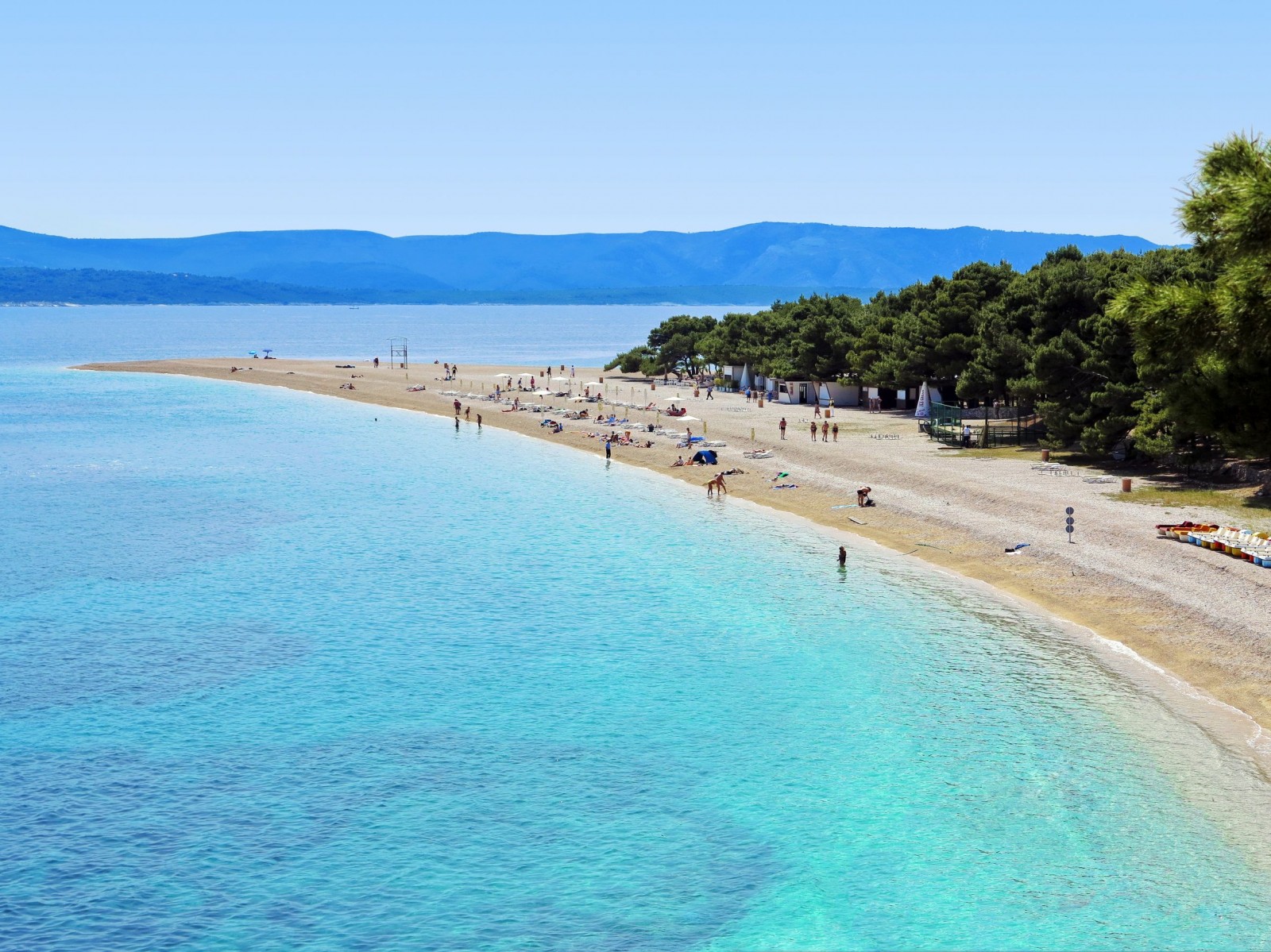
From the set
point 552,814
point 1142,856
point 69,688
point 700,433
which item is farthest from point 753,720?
point 700,433

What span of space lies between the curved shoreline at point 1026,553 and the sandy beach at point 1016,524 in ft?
0.23

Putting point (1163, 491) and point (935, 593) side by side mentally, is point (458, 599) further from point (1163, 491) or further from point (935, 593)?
point (1163, 491)

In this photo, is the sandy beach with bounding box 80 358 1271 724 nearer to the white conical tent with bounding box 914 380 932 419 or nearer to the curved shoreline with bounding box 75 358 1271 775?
the curved shoreline with bounding box 75 358 1271 775

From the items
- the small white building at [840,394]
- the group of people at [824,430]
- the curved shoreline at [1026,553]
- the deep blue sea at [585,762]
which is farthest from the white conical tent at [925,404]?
the deep blue sea at [585,762]

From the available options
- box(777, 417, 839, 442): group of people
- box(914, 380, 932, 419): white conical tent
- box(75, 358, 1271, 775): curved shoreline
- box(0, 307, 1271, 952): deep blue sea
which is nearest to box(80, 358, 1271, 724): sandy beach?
box(75, 358, 1271, 775): curved shoreline

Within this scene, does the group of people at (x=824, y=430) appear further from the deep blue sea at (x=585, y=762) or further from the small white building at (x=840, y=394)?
the deep blue sea at (x=585, y=762)

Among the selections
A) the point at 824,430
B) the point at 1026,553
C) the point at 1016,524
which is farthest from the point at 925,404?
the point at 1026,553

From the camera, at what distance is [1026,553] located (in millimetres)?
41375

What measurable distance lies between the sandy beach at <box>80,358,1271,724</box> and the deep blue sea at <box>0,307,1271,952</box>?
1919 mm

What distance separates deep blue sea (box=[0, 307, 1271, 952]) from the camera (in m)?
19.5

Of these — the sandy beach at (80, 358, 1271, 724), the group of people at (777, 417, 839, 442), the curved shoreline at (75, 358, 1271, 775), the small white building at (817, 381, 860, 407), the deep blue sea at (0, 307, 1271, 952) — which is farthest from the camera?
the small white building at (817, 381, 860, 407)

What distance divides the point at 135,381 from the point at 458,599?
114263mm

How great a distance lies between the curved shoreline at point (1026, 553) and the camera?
2888 centimetres

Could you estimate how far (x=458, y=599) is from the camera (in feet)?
133
